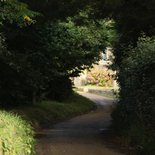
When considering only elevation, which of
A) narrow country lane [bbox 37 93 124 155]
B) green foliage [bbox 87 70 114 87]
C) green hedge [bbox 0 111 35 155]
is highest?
green foliage [bbox 87 70 114 87]

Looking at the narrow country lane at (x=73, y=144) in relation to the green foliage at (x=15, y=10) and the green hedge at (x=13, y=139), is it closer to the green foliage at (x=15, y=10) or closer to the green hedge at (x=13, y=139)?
the green hedge at (x=13, y=139)

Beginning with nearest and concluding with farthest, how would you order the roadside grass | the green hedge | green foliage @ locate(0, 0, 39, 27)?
the green hedge < green foliage @ locate(0, 0, 39, 27) < the roadside grass

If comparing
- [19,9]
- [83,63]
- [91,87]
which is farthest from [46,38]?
[91,87]

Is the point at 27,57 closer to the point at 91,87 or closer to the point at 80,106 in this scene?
the point at 80,106

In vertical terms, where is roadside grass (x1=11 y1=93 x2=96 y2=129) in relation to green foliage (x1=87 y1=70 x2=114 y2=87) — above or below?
below

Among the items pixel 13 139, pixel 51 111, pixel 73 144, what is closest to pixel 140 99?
pixel 73 144

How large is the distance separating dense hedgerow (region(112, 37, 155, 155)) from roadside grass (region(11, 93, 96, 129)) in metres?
6.74

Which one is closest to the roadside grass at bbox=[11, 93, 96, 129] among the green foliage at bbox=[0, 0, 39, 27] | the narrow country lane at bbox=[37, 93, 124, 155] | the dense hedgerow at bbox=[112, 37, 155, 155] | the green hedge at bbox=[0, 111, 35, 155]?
the narrow country lane at bbox=[37, 93, 124, 155]

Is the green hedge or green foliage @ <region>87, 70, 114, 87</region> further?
green foliage @ <region>87, 70, 114, 87</region>

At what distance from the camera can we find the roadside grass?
88.8 feet

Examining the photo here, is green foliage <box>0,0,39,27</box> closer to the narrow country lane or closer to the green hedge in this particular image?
the green hedge

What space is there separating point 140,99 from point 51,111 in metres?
15.8

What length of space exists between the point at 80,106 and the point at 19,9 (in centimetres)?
2825

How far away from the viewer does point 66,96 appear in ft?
136
